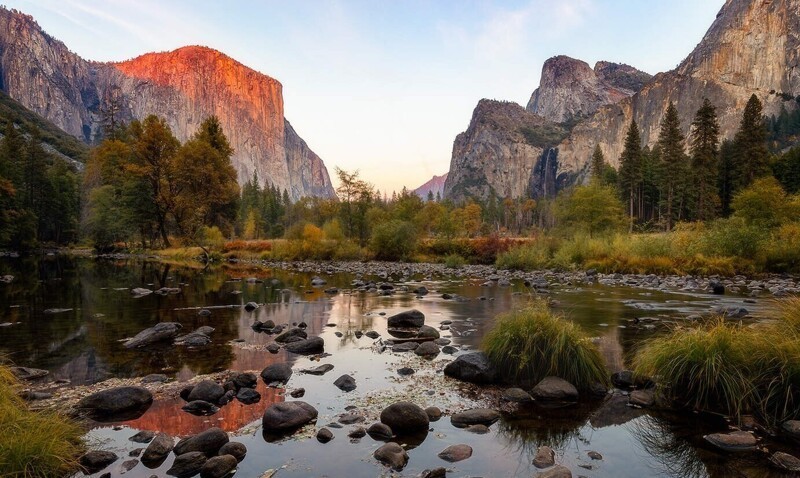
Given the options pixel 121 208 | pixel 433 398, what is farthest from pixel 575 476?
pixel 121 208

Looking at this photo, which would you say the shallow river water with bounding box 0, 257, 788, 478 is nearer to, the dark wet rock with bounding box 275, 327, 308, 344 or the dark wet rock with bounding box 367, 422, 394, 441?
the dark wet rock with bounding box 367, 422, 394, 441

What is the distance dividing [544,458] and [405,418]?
1.90m

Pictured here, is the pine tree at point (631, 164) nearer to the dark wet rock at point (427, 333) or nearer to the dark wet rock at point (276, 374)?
the dark wet rock at point (427, 333)

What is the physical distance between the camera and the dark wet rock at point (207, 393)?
754cm

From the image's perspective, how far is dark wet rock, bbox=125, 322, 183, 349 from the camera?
1148 centimetres

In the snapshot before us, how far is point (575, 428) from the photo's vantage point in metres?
6.61

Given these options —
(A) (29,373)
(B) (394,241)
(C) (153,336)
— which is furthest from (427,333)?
(B) (394,241)

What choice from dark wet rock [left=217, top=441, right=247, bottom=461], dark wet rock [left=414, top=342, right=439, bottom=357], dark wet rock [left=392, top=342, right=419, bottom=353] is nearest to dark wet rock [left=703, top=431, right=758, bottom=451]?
dark wet rock [left=414, top=342, right=439, bottom=357]

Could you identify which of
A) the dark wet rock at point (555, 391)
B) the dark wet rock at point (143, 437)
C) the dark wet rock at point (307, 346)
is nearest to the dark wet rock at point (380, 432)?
the dark wet rock at point (555, 391)

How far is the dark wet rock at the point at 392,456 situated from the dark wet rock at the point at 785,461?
13.9ft

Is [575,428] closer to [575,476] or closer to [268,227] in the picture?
[575,476]

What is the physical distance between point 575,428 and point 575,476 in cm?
147

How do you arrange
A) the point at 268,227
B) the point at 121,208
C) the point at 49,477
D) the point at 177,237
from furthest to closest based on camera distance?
the point at 268,227
the point at 177,237
the point at 121,208
the point at 49,477

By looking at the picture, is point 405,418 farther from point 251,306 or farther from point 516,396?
point 251,306
